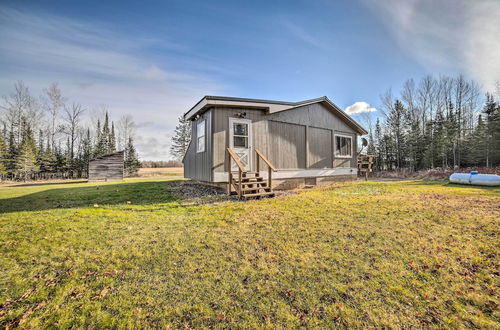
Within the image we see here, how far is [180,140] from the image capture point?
40.4 meters

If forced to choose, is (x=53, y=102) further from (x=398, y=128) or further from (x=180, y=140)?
(x=398, y=128)

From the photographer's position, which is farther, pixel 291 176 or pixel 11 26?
pixel 291 176

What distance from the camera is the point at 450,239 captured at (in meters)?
3.79

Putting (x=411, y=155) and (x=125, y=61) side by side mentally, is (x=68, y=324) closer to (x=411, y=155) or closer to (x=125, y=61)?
(x=125, y=61)

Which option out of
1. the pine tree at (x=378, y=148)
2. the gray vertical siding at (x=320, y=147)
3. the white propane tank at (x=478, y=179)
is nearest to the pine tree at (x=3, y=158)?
the gray vertical siding at (x=320, y=147)

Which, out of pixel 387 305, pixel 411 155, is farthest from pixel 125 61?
pixel 411 155

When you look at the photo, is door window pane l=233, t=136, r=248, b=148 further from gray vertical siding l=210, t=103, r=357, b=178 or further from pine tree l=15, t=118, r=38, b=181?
pine tree l=15, t=118, r=38, b=181

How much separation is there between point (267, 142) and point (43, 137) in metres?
30.4

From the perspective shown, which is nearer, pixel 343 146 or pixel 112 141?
pixel 343 146

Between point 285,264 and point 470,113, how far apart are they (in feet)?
118

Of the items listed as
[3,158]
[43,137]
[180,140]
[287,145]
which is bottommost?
[287,145]

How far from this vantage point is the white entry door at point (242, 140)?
28.7 feet

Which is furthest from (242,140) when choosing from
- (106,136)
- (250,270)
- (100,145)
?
(106,136)

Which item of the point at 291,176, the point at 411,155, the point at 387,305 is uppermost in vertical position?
the point at 411,155
